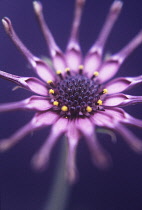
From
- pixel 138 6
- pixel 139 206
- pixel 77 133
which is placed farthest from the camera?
pixel 138 6

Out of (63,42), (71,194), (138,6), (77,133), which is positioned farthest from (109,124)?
(138,6)

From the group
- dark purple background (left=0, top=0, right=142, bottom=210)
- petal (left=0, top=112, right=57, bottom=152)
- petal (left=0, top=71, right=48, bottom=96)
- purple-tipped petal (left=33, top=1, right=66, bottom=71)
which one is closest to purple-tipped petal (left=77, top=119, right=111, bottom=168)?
petal (left=0, top=112, right=57, bottom=152)

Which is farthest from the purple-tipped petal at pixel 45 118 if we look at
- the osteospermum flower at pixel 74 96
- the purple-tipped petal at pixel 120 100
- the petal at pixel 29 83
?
the purple-tipped petal at pixel 120 100

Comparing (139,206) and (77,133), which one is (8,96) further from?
(139,206)

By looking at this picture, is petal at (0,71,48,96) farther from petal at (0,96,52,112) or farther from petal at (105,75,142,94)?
petal at (105,75,142,94)

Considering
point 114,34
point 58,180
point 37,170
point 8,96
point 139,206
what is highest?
point 114,34

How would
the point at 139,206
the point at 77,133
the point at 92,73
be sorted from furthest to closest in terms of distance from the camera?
the point at 139,206
the point at 92,73
the point at 77,133

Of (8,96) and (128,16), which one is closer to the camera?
(8,96)

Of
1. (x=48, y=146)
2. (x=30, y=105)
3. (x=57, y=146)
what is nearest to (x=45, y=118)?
(x=30, y=105)
